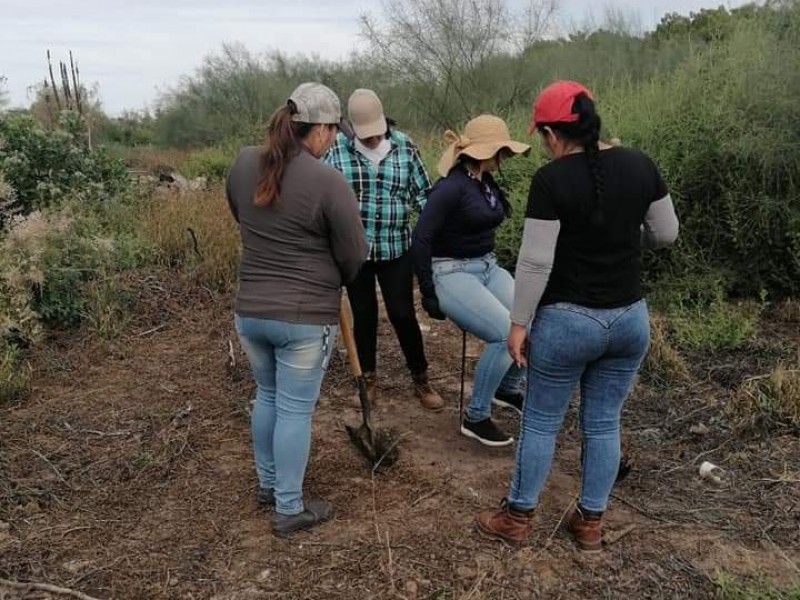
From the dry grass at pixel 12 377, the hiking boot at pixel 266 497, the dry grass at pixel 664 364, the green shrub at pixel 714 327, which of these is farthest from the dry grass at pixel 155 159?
the hiking boot at pixel 266 497

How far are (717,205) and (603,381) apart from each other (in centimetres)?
421

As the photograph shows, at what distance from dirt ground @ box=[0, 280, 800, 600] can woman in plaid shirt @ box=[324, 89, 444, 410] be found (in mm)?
612

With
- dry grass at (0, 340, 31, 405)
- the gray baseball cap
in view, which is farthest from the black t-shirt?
dry grass at (0, 340, 31, 405)

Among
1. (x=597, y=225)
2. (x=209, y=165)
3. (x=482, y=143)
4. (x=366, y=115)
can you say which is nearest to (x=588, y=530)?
(x=597, y=225)

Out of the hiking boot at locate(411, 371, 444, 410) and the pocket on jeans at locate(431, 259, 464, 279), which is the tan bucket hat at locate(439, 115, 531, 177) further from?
the hiking boot at locate(411, 371, 444, 410)

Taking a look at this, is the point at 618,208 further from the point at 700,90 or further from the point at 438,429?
the point at 700,90

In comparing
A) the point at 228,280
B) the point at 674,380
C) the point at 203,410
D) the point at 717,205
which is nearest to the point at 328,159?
the point at 203,410

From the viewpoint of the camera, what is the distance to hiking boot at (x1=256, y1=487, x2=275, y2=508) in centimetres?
338

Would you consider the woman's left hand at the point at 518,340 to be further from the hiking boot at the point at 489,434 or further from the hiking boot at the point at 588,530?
the hiking boot at the point at 489,434

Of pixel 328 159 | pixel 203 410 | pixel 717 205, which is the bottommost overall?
pixel 203 410

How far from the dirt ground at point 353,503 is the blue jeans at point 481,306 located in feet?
1.29

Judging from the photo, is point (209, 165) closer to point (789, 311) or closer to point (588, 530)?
point (789, 311)

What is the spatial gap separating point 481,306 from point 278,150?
143 cm

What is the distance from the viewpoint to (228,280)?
22.4 feet
